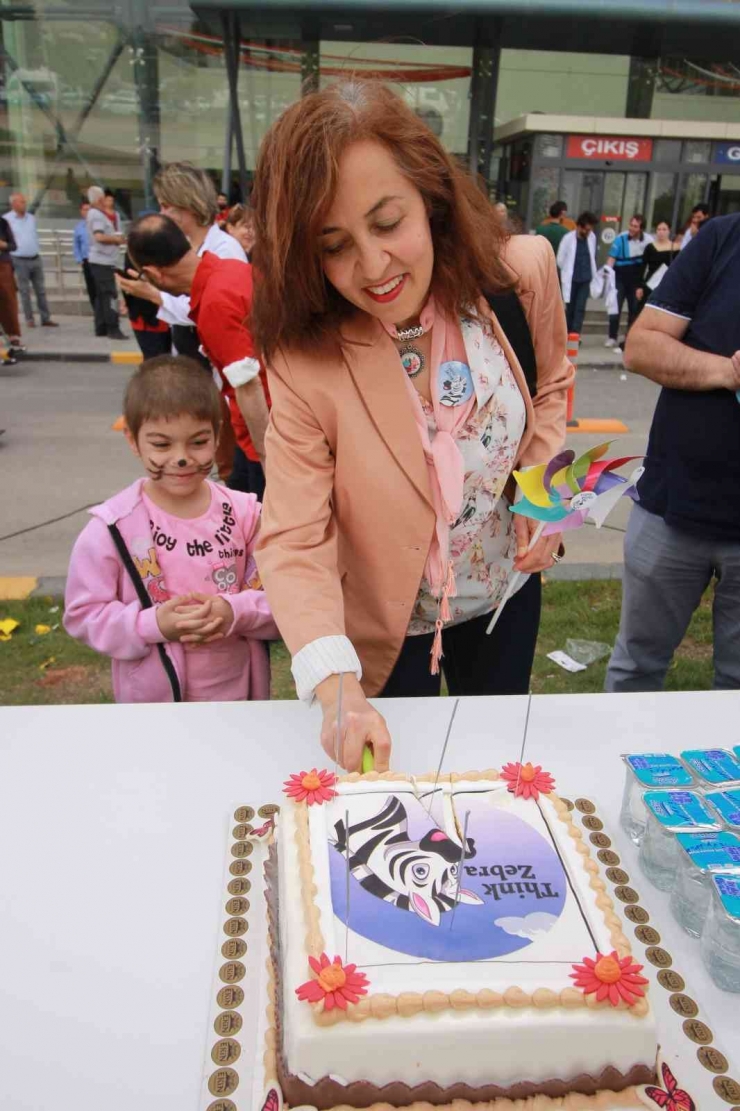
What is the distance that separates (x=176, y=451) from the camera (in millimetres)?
1726

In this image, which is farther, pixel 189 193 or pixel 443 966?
pixel 189 193

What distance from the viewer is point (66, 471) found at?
5371 mm

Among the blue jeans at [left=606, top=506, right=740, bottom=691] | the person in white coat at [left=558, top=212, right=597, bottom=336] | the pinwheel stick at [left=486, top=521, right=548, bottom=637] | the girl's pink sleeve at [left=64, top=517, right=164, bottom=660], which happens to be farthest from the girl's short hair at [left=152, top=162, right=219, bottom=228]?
Result: the person in white coat at [left=558, top=212, right=597, bottom=336]

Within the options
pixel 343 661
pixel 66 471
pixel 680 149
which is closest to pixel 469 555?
pixel 343 661

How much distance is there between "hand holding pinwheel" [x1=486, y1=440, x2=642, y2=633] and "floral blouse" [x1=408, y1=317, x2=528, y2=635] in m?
0.23

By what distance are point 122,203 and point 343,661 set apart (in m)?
13.9

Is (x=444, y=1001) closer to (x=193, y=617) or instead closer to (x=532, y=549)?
(x=532, y=549)

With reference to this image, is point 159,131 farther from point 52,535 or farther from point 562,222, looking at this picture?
point 52,535

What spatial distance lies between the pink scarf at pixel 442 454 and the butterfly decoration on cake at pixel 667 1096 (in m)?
0.72

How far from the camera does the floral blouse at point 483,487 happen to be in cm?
139

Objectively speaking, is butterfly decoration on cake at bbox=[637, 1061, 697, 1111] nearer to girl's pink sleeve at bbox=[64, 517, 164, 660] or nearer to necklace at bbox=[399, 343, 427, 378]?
necklace at bbox=[399, 343, 427, 378]

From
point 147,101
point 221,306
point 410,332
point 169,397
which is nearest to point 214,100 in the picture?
point 147,101

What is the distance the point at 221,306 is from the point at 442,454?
1716mm

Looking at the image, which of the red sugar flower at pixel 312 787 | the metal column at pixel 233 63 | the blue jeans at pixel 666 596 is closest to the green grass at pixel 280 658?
the blue jeans at pixel 666 596
